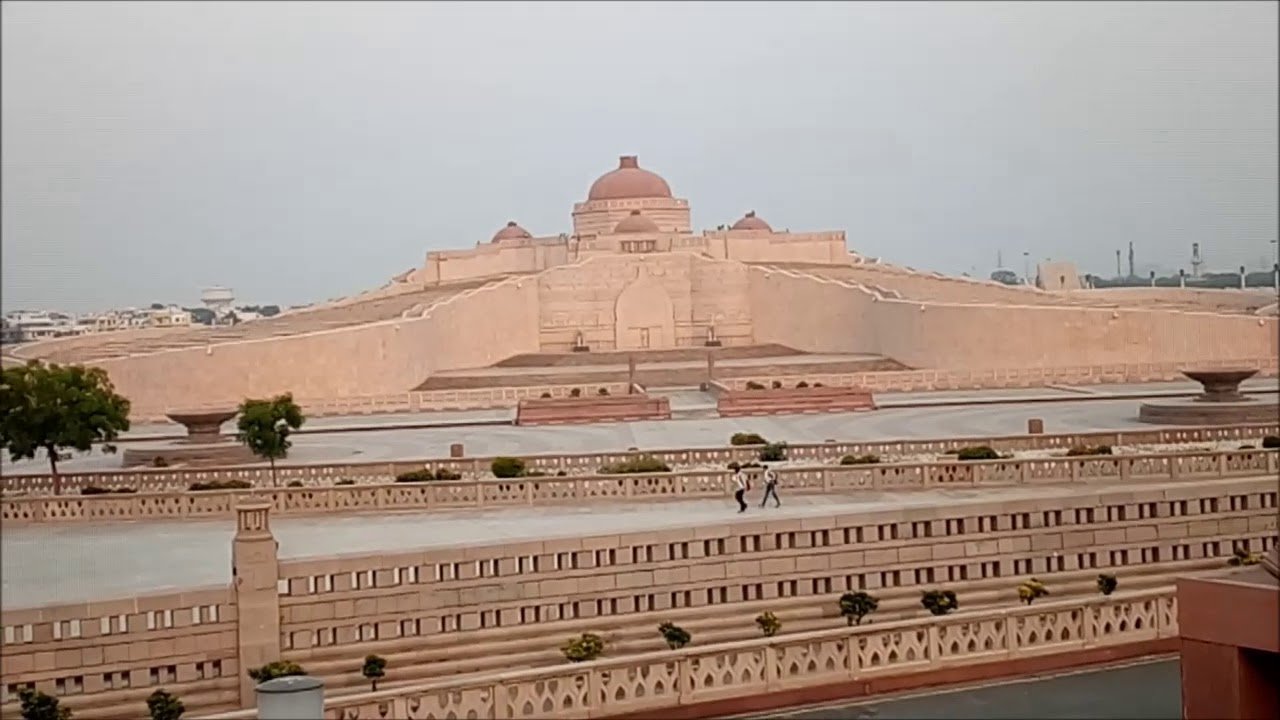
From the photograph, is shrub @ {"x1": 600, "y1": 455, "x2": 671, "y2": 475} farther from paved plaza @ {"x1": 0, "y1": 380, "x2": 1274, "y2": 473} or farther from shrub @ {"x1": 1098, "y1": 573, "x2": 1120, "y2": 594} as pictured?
shrub @ {"x1": 1098, "y1": 573, "x2": 1120, "y2": 594}

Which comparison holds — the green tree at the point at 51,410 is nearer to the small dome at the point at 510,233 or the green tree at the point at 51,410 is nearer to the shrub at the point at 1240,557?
the shrub at the point at 1240,557

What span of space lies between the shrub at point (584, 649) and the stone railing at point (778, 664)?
0.93m

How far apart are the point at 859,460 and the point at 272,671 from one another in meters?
7.01

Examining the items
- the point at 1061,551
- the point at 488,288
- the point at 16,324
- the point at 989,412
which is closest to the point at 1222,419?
the point at 989,412

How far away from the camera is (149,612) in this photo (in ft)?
29.8

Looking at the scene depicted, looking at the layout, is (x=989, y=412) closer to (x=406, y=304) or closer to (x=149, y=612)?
(x=149, y=612)

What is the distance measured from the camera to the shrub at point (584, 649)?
9750 mm

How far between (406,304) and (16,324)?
30.1 m

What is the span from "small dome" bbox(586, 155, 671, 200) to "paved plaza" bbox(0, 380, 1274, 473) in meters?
25.9

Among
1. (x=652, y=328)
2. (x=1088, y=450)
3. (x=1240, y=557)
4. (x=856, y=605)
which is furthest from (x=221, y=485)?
(x=652, y=328)

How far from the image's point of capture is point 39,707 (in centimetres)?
852

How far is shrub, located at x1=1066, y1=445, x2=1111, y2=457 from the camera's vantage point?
14562mm

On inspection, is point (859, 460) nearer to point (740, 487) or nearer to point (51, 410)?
point (740, 487)

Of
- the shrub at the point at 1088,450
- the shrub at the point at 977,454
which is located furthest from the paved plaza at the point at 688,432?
the shrub at the point at 977,454
